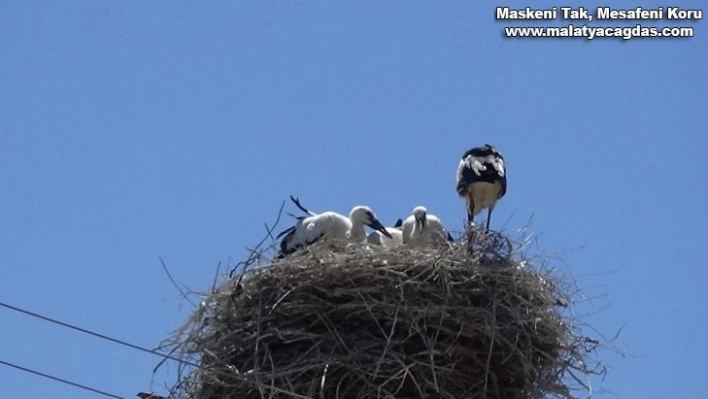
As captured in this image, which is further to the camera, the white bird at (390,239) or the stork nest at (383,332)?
the white bird at (390,239)

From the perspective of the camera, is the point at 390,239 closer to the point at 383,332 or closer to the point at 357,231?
the point at 357,231

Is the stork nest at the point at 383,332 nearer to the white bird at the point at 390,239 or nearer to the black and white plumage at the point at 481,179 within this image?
the white bird at the point at 390,239

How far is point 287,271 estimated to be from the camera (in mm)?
9055

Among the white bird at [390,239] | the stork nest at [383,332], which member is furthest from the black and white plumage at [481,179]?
the stork nest at [383,332]

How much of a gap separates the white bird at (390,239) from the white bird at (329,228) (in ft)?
0.26

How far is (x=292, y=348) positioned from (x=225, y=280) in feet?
2.29

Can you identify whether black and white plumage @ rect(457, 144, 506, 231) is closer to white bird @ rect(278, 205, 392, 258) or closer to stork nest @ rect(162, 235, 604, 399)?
white bird @ rect(278, 205, 392, 258)

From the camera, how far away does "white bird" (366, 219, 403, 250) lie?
10.0 m

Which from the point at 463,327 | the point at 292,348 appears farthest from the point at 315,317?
the point at 463,327

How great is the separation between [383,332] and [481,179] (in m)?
2.79

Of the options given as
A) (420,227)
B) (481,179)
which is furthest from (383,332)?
(481,179)

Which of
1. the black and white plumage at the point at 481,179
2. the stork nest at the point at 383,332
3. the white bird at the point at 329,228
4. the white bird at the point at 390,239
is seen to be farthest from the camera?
the black and white plumage at the point at 481,179

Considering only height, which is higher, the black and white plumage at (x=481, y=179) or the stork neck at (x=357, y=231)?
the black and white plumage at (x=481, y=179)

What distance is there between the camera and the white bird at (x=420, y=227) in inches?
406
